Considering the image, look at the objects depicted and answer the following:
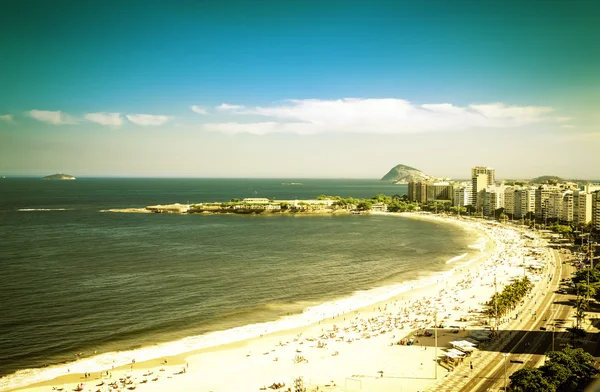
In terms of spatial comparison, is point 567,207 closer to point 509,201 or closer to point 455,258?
point 509,201

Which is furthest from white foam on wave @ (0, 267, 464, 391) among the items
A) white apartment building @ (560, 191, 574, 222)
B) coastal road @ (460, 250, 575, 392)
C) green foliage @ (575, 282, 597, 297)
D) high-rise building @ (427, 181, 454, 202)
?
high-rise building @ (427, 181, 454, 202)

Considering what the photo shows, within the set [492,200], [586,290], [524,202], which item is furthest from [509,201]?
[586,290]

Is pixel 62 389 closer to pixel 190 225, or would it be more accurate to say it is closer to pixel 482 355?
pixel 482 355

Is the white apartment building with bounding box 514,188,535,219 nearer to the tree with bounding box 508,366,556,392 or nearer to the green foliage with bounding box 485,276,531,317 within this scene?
the green foliage with bounding box 485,276,531,317

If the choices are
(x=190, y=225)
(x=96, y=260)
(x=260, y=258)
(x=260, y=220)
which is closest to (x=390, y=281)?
(x=260, y=258)

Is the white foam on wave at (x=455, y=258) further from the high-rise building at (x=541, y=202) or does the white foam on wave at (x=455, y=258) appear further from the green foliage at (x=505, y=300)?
the high-rise building at (x=541, y=202)
